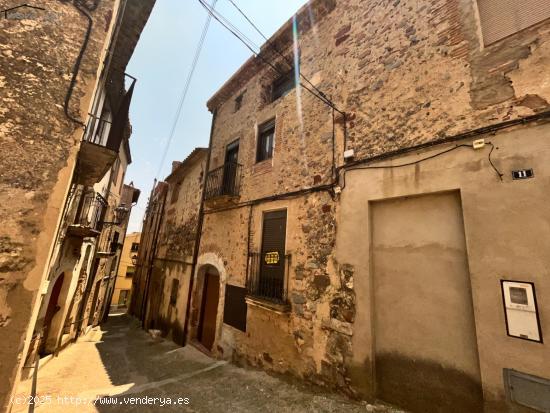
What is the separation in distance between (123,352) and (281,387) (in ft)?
23.0

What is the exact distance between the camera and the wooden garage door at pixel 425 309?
2.90 m

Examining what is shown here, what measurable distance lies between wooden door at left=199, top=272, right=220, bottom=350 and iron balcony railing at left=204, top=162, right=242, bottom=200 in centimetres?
268

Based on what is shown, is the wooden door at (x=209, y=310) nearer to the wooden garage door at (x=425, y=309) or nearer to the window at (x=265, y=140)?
the window at (x=265, y=140)

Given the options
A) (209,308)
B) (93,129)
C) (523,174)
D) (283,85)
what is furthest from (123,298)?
(523,174)

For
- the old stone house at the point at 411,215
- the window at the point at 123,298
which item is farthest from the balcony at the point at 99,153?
the window at the point at 123,298

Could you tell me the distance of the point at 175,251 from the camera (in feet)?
35.1

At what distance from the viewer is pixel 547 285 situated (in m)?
2.40

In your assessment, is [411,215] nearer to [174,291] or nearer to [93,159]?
[93,159]

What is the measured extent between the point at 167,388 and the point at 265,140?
6102 millimetres

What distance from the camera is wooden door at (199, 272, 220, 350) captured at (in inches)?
295

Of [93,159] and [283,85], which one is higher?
[283,85]

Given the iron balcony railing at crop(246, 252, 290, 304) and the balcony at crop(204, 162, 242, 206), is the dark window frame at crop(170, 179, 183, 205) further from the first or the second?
the iron balcony railing at crop(246, 252, 290, 304)

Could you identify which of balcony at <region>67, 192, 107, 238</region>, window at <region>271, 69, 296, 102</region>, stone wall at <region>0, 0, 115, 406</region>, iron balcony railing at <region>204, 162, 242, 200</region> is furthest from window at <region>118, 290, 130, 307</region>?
window at <region>271, 69, 296, 102</region>

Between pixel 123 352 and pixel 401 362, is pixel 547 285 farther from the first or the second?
pixel 123 352
